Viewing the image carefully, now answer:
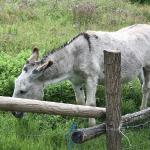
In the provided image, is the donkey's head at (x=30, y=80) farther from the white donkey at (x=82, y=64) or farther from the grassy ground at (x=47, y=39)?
the grassy ground at (x=47, y=39)

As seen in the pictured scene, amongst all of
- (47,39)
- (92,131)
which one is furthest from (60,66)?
(47,39)

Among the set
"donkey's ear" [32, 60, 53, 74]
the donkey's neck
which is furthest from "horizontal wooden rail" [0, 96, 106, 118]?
the donkey's neck

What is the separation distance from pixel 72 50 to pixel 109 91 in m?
2.55

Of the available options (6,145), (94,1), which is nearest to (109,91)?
(6,145)

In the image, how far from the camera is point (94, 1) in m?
19.2

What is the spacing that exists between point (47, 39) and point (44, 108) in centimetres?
811

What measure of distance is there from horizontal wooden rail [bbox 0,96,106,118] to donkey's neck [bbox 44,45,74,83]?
2.27m

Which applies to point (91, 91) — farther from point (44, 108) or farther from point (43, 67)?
point (44, 108)

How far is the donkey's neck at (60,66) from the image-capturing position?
8.09m

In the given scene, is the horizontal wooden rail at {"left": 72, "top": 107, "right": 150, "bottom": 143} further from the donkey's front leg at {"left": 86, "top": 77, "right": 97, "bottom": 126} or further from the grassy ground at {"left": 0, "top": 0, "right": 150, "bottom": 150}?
the donkey's front leg at {"left": 86, "top": 77, "right": 97, "bottom": 126}

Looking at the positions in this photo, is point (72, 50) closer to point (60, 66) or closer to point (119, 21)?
point (60, 66)

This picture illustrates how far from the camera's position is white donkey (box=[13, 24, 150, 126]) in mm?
7824

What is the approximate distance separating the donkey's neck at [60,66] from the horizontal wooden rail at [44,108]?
7.46 feet

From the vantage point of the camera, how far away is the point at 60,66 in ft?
26.7
